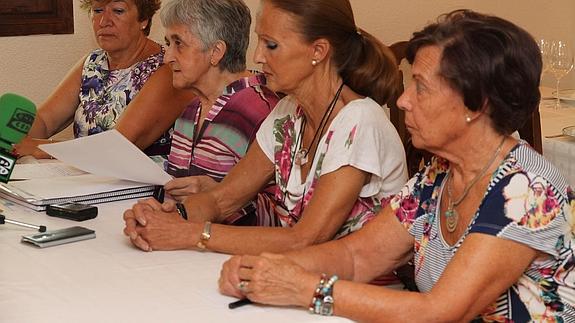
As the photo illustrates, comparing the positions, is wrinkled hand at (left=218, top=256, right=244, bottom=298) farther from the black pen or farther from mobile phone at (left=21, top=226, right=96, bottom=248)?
mobile phone at (left=21, top=226, right=96, bottom=248)

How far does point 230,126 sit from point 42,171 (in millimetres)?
560

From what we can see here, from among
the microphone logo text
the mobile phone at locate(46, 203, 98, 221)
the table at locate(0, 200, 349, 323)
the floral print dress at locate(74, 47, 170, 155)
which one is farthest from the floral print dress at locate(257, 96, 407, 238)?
the floral print dress at locate(74, 47, 170, 155)

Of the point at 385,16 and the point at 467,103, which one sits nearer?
the point at 467,103

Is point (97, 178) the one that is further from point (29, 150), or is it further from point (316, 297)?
point (316, 297)

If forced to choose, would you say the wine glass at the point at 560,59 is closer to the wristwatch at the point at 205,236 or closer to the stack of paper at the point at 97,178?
the stack of paper at the point at 97,178

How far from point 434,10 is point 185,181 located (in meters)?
2.38

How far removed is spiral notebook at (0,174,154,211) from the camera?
229 centimetres

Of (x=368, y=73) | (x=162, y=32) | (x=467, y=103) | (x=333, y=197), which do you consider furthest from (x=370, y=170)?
(x=162, y=32)

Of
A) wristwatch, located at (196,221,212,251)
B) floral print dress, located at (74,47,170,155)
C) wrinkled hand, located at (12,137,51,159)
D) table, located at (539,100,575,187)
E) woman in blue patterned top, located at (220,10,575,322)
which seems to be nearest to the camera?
woman in blue patterned top, located at (220,10,575,322)

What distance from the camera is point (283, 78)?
2.20 metres

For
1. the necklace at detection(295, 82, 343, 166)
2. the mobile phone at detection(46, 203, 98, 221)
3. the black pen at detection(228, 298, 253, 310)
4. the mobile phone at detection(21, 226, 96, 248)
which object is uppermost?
the necklace at detection(295, 82, 343, 166)

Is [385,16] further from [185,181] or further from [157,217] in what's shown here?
[157,217]

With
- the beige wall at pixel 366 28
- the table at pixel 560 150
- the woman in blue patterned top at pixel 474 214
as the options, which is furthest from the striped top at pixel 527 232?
the beige wall at pixel 366 28

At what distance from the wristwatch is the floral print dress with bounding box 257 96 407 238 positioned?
0.26 metres
